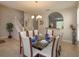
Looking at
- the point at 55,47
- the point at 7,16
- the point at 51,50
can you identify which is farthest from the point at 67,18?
the point at 7,16

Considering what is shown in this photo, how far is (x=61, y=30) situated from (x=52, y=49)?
55 centimetres

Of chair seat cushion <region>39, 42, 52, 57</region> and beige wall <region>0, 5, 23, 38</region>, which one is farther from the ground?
beige wall <region>0, 5, 23, 38</region>

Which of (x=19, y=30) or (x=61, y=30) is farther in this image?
(x=19, y=30)

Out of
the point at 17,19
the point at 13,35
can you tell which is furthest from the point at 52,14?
the point at 13,35

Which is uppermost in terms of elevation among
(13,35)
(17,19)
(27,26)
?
(17,19)

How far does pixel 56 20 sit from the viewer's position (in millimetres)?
2377

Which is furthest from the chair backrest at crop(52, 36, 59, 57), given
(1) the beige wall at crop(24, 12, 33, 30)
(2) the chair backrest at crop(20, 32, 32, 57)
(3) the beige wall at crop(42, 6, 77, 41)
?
(1) the beige wall at crop(24, 12, 33, 30)

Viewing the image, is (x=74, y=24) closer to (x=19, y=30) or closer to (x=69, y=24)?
(x=69, y=24)

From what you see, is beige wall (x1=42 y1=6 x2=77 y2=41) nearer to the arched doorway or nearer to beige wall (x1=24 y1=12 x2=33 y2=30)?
the arched doorway

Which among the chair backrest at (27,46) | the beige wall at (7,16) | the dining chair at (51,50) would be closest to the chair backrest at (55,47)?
the dining chair at (51,50)

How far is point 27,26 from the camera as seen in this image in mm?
2590

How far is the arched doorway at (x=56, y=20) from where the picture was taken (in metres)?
2.37

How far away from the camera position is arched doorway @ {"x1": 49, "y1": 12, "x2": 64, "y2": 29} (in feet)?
7.77

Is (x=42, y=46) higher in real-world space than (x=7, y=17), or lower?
lower
